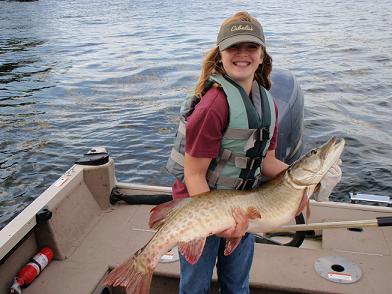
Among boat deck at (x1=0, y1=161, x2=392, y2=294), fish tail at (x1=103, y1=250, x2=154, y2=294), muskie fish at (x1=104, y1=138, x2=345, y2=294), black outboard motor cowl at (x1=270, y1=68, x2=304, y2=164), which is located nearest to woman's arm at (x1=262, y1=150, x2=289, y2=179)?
muskie fish at (x1=104, y1=138, x2=345, y2=294)

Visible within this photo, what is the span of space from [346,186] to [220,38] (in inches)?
230

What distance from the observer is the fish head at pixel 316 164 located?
2943 mm

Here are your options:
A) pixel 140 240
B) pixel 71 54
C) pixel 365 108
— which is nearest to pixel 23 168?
pixel 140 240

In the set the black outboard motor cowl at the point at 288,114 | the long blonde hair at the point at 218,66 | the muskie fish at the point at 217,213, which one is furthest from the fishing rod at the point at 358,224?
the black outboard motor cowl at the point at 288,114

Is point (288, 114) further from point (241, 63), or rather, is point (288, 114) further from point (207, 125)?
point (207, 125)

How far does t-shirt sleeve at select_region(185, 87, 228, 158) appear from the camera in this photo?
8.84 ft

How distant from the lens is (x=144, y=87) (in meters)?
13.8

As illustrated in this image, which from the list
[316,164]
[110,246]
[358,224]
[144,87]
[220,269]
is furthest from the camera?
[144,87]

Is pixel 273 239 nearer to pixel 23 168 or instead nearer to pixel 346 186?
pixel 346 186

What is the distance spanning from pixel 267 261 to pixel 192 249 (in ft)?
4.68

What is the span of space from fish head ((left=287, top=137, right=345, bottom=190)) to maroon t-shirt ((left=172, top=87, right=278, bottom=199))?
1.82ft

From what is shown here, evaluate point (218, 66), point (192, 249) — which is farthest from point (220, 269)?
point (218, 66)

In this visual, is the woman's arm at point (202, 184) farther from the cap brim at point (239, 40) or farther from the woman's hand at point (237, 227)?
the cap brim at point (239, 40)

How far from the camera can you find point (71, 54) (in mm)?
18938
